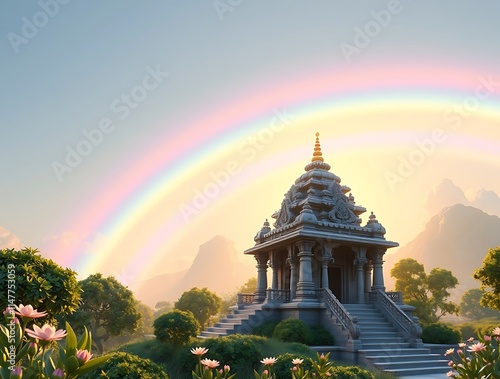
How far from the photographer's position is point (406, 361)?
16.0 metres

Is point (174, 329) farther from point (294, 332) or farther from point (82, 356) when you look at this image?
point (82, 356)

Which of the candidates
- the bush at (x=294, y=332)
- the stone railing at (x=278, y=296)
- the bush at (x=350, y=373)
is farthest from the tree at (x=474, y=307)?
the bush at (x=350, y=373)

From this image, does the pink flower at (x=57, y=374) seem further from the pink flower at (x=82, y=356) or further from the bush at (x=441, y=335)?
the bush at (x=441, y=335)

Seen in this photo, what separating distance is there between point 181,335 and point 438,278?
35.0 metres

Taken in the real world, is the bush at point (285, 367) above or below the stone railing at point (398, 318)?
below

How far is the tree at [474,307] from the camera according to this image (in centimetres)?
8062

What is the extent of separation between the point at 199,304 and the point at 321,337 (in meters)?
24.1

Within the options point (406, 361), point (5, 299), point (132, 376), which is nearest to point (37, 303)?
point (5, 299)

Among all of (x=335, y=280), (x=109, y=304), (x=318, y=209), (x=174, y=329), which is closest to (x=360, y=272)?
(x=335, y=280)

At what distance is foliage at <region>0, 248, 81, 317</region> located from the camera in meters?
9.70

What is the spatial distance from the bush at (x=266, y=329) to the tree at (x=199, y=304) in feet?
68.1

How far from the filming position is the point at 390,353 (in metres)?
16.6

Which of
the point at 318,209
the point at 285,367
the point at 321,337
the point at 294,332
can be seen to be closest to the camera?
the point at 285,367

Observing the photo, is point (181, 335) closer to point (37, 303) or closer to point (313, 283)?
point (37, 303)
